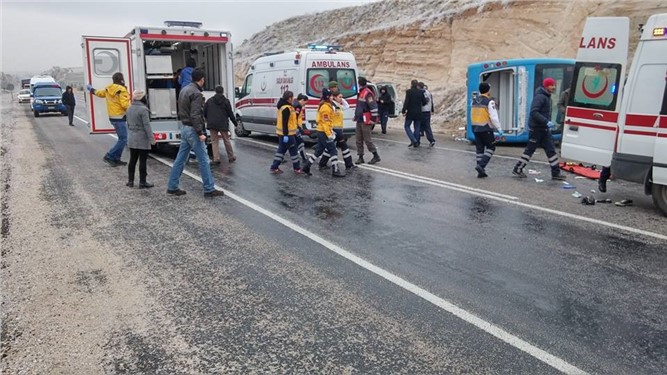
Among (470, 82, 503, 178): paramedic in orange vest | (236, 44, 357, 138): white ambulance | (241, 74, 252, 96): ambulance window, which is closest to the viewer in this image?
(470, 82, 503, 178): paramedic in orange vest

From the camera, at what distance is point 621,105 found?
7758mm

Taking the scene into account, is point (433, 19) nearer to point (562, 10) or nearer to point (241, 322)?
point (562, 10)

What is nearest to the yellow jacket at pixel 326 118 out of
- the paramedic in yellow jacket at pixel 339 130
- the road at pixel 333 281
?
the paramedic in yellow jacket at pixel 339 130

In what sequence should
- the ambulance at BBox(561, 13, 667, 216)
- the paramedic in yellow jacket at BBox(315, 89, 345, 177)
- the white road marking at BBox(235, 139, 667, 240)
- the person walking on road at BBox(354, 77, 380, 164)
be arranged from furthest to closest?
the person walking on road at BBox(354, 77, 380, 164), the paramedic in yellow jacket at BBox(315, 89, 345, 177), the ambulance at BBox(561, 13, 667, 216), the white road marking at BBox(235, 139, 667, 240)

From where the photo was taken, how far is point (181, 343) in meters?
3.89

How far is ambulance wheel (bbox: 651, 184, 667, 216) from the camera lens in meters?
7.32

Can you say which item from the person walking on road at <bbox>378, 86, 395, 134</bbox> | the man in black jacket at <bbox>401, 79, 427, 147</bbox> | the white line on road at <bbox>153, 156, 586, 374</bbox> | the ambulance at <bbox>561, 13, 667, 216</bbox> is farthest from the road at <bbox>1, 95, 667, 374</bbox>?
the person walking on road at <bbox>378, 86, 395, 134</bbox>

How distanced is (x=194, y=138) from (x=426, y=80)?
2192 centimetres

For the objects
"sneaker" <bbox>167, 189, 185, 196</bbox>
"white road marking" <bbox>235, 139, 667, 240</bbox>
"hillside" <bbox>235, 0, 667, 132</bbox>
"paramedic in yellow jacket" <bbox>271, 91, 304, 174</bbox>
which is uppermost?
"hillside" <bbox>235, 0, 667, 132</bbox>

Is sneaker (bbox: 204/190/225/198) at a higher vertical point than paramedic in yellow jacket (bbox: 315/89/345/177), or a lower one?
lower

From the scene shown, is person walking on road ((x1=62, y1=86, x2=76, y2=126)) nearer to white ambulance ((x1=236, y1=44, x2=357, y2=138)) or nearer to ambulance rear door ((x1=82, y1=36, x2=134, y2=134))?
white ambulance ((x1=236, y1=44, x2=357, y2=138))

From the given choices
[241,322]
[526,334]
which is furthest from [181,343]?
[526,334]

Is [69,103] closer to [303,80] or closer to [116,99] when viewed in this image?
[303,80]

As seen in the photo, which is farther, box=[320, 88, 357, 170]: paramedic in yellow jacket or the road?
box=[320, 88, 357, 170]: paramedic in yellow jacket
